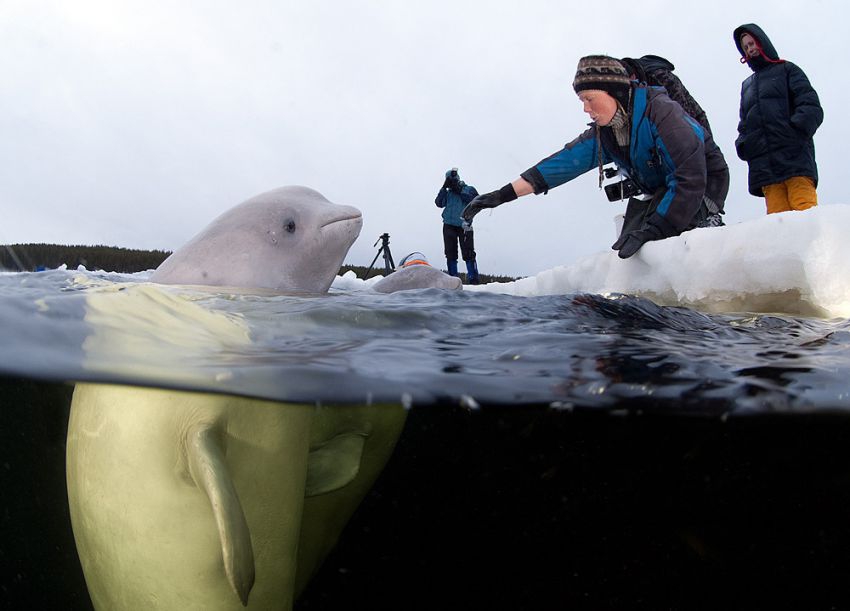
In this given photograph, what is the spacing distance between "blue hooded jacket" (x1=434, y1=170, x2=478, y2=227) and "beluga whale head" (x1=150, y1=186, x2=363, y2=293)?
8.42m

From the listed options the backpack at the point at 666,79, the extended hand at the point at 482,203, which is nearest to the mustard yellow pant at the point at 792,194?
the backpack at the point at 666,79

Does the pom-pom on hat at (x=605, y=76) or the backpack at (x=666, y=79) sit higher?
the backpack at (x=666, y=79)

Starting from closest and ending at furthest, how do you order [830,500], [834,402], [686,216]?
[834,402], [686,216], [830,500]

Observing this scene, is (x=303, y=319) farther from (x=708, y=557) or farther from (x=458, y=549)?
(x=708, y=557)

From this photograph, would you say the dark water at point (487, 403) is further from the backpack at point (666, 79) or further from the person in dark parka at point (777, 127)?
the backpack at point (666, 79)

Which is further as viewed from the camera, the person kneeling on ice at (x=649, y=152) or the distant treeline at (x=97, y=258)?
the distant treeline at (x=97, y=258)

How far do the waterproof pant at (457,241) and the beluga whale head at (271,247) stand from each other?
26.0 ft

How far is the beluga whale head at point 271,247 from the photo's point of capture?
12.3ft

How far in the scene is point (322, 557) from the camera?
2.81 metres

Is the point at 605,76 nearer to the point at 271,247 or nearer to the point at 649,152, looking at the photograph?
the point at 649,152

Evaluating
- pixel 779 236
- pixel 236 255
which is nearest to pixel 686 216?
pixel 779 236

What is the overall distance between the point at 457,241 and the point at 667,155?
684 centimetres

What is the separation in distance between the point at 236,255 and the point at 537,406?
90.3 inches

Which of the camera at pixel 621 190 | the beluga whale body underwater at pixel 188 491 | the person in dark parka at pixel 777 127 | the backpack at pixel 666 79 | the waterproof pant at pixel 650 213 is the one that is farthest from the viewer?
the backpack at pixel 666 79
